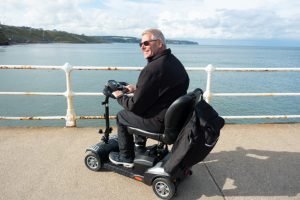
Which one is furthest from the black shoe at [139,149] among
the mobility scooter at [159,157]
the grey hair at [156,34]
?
the grey hair at [156,34]

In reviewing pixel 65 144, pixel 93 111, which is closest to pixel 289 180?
pixel 65 144

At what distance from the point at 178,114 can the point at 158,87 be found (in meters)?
0.35

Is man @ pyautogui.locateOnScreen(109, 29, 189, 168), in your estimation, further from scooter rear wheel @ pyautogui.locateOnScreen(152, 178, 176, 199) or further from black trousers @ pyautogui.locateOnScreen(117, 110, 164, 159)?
scooter rear wheel @ pyautogui.locateOnScreen(152, 178, 176, 199)

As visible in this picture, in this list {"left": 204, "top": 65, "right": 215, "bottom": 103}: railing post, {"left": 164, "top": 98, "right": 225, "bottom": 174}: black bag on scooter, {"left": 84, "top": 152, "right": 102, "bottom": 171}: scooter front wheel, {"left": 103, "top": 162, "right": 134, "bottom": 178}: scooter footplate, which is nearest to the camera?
{"left": 164, "top": 98, "right": 225, "bottom": 174}: black bag on scooter

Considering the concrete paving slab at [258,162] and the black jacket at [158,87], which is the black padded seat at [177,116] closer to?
the black jacket at [158,87]

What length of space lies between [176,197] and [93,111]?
12.8m

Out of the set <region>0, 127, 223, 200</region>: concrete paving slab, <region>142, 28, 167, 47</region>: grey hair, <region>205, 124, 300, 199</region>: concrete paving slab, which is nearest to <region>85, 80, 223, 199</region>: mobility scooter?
<region>0, 127, 223, 200</region>: concrete paving slab

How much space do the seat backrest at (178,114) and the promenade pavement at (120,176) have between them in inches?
28.1

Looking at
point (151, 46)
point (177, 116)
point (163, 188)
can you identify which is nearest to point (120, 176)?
point (163, 188)

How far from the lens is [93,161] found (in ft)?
12.8

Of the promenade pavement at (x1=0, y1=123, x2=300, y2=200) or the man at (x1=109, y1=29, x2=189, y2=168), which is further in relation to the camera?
the promenade pavement at (x1=0, y1=123, x2=300, y2=200)

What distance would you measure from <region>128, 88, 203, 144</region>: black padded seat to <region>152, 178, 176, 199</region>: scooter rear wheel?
420 mm

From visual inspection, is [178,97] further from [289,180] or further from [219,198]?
[289,180]

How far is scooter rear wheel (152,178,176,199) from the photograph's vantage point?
129 inches
